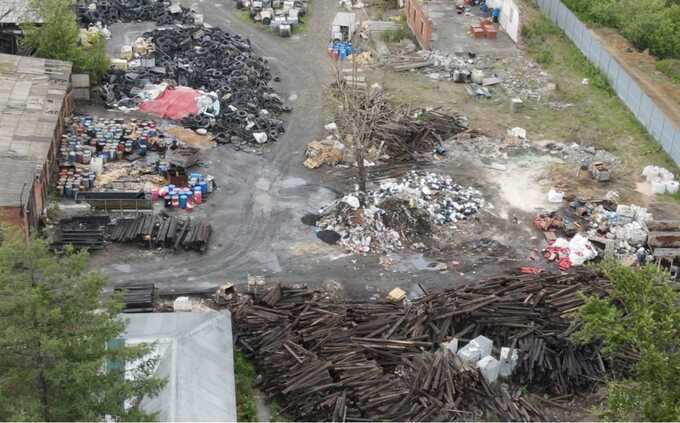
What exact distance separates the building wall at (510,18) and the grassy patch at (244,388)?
105 ft

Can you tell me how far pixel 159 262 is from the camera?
3441 centimetres

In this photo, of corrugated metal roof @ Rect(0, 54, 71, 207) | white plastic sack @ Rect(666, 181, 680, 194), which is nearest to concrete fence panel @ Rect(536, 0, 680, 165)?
white plastic sack @ Rect(666, 181, 680, 194)

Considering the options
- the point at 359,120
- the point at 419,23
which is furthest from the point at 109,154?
the point at 419,23

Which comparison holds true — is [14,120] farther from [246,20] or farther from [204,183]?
[246,20]

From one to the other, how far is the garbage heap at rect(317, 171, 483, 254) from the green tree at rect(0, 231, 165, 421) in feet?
51.6

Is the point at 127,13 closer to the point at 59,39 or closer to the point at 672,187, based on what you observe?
the point at 59,39

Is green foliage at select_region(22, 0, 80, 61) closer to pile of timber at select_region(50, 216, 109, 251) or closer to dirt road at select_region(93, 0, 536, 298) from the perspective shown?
dirt road at select_region(93, 0, 536, 298)

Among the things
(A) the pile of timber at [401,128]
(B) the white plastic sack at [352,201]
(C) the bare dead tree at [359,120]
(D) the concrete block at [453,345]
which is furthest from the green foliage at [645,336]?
(A) the pile of timber at [401,128]

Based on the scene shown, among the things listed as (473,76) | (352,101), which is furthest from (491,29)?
(352,101)

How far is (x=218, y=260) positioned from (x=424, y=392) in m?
10.4

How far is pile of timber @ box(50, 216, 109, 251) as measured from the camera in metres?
34.7

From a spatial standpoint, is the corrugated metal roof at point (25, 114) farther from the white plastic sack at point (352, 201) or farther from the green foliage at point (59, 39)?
the white plastic sack at point (352, 201)

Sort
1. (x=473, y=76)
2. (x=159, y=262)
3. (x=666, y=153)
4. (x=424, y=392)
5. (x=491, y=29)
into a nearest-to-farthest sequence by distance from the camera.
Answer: (x=424, y=392), (x=159, y=262), (x=666, y=153), (x=473, y=76), (x=491, y=29)

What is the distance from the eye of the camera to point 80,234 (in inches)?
1374
